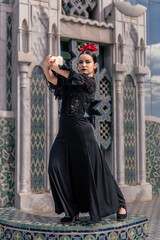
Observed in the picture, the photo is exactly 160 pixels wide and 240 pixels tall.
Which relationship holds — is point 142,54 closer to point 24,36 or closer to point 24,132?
point 24,36

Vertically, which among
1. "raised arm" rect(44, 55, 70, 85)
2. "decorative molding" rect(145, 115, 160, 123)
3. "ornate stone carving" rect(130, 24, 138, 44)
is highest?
"ornate stone carving" rect(130, 24, 138, 44)

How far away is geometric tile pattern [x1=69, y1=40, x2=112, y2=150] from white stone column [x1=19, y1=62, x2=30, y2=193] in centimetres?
132

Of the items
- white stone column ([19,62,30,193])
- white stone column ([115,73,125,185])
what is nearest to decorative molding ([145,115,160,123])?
white stone column ([115,73,125,185])

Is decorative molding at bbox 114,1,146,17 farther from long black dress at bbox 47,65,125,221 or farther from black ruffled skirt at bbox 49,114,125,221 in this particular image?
black ruffled skirt at bbox 49,114,125,221

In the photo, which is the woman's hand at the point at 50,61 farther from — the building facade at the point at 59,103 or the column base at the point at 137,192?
the column base at the point at 137,192

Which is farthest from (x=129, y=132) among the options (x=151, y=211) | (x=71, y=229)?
(x=71, y=229)

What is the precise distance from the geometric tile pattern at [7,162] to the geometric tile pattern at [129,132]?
8.47ft

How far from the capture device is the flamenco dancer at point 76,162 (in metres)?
3.73

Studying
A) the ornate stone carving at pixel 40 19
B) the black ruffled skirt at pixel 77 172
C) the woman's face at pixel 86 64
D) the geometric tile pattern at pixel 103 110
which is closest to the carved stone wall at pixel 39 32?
the ornate stone carving at pixel 40 19

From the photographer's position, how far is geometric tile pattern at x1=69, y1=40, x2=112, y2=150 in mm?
7527

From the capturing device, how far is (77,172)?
12.5 feet

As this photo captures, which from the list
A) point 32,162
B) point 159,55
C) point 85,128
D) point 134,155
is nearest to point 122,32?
point 159,55

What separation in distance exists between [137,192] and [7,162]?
2.99 m

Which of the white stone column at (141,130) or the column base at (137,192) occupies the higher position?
the white stone column at (141,130)
